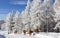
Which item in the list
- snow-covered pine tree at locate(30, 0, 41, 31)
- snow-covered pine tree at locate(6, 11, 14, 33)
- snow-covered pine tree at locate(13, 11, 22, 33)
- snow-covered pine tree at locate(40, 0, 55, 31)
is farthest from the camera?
snow-covered pine tree at locate(6, 11, 14, 33)

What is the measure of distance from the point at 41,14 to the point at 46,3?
462 cm

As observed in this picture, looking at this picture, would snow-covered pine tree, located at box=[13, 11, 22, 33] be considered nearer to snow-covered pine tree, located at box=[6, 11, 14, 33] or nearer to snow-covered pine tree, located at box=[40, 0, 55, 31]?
snow-covered pine tree, located at box=[6, 11, 14, 33]

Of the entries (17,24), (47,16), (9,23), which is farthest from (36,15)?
(9,23)

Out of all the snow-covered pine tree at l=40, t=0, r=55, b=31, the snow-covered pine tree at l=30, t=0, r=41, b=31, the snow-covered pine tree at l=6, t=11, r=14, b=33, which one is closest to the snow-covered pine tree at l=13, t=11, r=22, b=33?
the snow-covered pine tree at l=6, t=11, r=14, b=33

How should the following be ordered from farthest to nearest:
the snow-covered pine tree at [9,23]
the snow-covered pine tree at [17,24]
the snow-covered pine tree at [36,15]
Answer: the snow-covered pine tree at [9,23] → the snow-covered pine tree at [17,24] → the snow-covered pine tree at [36,15]

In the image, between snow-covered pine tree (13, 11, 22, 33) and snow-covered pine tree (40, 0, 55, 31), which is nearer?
snow-covered pine tree (40, 0, 55, 31)

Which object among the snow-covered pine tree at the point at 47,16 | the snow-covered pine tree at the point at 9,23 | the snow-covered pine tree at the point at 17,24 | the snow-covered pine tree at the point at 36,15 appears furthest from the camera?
the snow-covered pine tree at the point at 9,23

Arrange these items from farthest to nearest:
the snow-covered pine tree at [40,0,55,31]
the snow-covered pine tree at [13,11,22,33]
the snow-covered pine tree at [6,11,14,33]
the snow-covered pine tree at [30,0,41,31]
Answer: the snow-covered pine tree at [6,11,14,33], the snow-covered pine tree at [13,11,22,33], the snow-covered pine tree at [40,0,55,31], the snow-covered pine tree at [30,0,41,31]

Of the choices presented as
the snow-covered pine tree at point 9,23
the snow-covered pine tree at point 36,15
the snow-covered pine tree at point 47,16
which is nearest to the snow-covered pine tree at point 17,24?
the snow-covered pine tree at point 9,23

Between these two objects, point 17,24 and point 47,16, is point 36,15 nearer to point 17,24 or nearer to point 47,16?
point 47,16

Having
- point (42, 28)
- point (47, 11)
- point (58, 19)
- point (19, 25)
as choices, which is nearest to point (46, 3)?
point (47, 11)

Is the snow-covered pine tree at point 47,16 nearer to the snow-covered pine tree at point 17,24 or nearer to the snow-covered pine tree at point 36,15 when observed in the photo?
the snow-covered pine tree at point 36,15

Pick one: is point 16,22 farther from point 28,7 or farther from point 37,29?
point 37,29

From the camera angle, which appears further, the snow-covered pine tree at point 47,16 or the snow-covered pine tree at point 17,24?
the snow-covered pine tree at point 17,24
